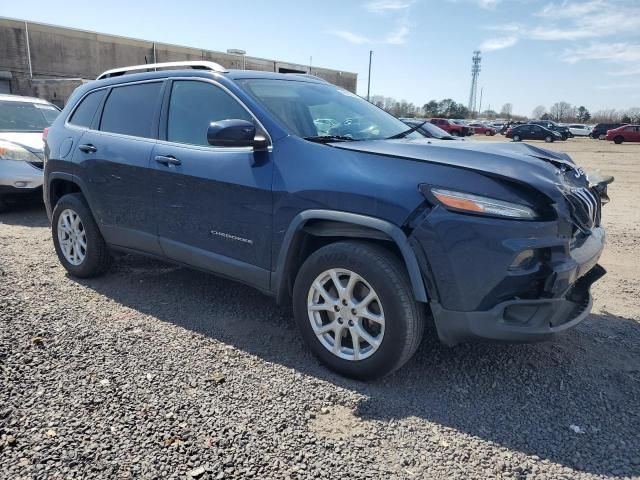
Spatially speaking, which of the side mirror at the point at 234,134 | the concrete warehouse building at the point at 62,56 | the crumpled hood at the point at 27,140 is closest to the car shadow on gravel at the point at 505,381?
the side mirror at the point at 234,134

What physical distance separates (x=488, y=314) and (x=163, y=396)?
1832 mm

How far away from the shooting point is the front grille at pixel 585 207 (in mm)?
2824

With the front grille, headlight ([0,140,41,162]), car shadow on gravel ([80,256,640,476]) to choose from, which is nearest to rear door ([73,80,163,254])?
car shadow on gravel ([80,256,640,476])

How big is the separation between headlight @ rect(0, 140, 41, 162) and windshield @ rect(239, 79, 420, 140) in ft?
17.7

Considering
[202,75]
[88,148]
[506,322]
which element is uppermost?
[202,75]

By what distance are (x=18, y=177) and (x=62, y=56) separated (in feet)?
119

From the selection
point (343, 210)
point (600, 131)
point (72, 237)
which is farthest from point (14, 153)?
point (600, 131)

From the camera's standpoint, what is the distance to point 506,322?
269cm

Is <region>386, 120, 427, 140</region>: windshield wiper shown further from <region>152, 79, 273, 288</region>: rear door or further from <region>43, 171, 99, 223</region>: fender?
<region>43, 171, 99, 223</region>: fender

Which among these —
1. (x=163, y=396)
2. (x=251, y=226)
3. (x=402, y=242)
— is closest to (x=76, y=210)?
(x=251, y=226)

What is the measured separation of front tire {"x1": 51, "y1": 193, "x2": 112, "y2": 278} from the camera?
4594mm

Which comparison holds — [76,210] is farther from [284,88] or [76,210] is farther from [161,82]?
[284,88]

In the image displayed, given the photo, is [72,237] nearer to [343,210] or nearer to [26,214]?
[343,210]

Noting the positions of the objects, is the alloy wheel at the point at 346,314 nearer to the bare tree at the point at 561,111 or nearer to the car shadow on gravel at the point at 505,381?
the car shadow on gravel at the point at 505,381
